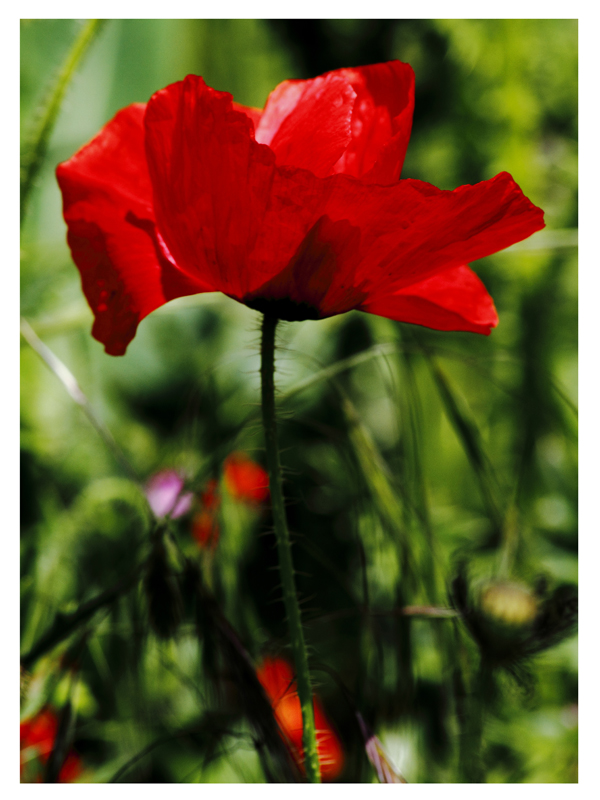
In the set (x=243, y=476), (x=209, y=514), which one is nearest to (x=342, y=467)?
(x=243, y=476)

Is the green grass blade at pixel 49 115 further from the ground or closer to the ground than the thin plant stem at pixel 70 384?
further from the ground

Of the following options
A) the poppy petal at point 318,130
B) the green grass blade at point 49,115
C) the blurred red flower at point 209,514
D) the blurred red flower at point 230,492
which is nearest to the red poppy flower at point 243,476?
the blurred red flower at point 230,492

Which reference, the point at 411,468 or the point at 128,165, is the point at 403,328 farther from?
the point at 128,165

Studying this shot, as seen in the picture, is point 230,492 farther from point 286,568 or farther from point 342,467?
point 286,568

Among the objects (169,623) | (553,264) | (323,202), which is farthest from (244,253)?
(553,264)

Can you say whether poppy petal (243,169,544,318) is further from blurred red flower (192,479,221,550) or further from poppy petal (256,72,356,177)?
blurred red flower (192,479,221,550)

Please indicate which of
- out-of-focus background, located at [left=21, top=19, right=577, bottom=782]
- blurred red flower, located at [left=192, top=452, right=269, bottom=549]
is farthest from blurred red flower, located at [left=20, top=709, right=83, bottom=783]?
blurred red flower, located at [left=192, top=452, right=269, bottom=549]

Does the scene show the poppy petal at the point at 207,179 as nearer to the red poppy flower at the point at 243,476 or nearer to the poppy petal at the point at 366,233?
the poppy petal at the point at 366,233
